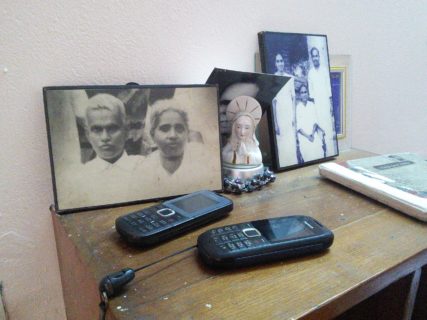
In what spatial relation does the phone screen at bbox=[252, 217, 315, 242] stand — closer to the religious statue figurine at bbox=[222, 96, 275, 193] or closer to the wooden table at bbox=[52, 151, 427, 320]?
the wooden table at bbox=[52, 151, 427, 320]

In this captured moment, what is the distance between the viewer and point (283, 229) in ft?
1.29

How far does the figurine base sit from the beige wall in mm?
196

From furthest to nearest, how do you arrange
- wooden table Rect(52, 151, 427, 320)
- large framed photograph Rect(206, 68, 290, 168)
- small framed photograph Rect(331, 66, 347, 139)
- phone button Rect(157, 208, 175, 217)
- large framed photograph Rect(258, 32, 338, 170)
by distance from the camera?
small framed photograph Rect(331, 66, 347, 139), large framed photograph Rect(258, 32, 338, 170), large framed photograph Rect(206, 68, 290, 168), phone button Rect(157, 208, 175, 217), wooden table Rect(52, 151, 427, 320)

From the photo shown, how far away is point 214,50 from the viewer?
63 centimetres

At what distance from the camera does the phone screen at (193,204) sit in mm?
439

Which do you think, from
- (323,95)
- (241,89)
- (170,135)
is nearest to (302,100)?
(323,95)

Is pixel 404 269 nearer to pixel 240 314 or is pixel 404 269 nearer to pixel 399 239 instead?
pixel 399 239

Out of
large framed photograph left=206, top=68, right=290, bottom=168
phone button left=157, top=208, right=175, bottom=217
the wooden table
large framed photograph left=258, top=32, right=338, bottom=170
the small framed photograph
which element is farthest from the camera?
the small framed photograph

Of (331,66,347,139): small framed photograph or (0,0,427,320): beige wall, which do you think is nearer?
(0,0,427,320): beige wall

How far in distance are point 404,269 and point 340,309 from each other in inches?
4.5

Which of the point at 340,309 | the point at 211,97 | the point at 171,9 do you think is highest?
the point at 171,9

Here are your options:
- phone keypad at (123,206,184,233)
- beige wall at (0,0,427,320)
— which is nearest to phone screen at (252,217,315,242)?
phone keypad at (123,206,184,233)

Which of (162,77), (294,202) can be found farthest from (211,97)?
(294,202)

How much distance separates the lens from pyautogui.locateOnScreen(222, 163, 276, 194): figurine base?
21.5 inches
